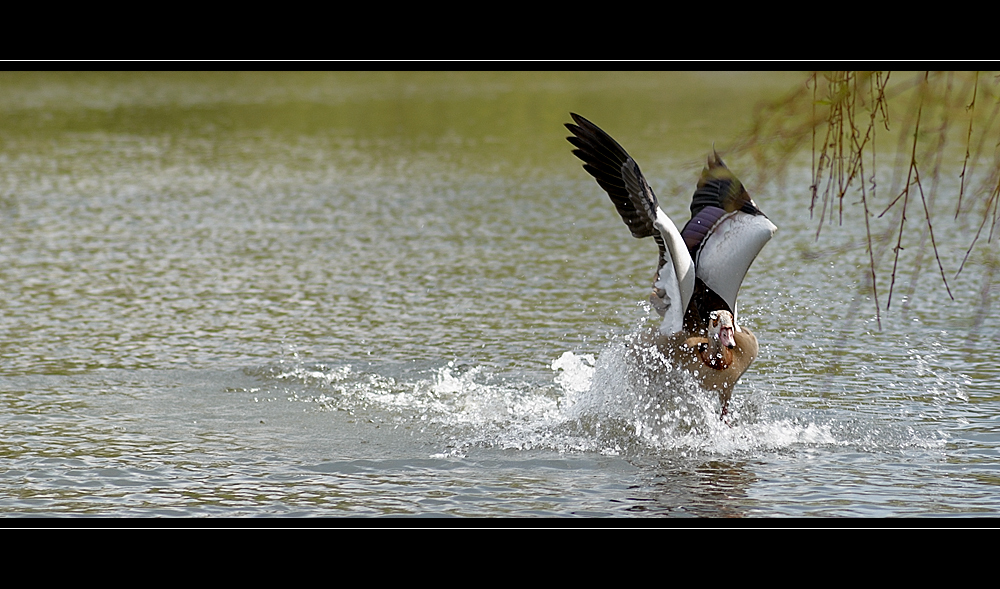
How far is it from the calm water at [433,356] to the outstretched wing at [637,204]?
83 centimetres

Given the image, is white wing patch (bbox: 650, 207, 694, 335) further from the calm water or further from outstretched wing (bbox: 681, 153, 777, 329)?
the calm water

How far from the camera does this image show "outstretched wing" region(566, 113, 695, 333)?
25.3 ft

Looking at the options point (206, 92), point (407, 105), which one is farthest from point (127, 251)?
point (206, 92)

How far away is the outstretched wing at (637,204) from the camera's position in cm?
771

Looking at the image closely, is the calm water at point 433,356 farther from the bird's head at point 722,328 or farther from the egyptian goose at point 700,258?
the bird's head at point 722,328

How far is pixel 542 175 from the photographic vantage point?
19234 mm

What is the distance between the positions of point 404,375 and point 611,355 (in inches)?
68.7

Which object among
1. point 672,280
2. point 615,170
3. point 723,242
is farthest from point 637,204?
point 723,242

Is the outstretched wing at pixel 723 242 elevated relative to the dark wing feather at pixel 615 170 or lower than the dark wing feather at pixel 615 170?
lower

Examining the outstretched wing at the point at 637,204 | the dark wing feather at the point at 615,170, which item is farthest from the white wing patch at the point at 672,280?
the dark wing feather at the point at 615,170

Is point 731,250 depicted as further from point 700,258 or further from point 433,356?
point 433,356

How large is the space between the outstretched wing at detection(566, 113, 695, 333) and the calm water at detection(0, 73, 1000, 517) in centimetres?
83

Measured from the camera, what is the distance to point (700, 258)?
27.7ft

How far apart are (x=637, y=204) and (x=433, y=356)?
2976 millimetres
